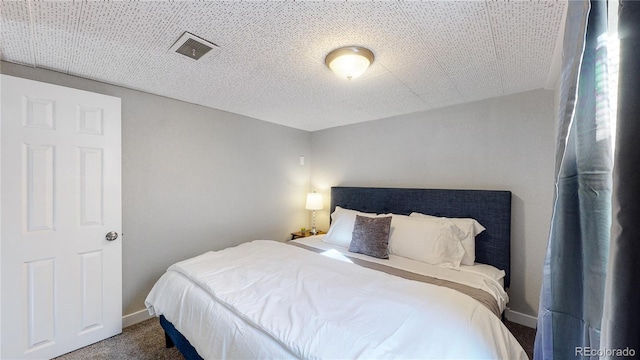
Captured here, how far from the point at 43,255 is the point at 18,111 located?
105 centimetres

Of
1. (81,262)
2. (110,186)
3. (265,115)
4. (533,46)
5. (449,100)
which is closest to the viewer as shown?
(533,46)

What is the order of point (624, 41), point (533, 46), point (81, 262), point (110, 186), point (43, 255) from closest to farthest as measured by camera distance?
point (624, 41) < point (533, 46) < point (43, 255) < point (81, 262) < point (110, 186)

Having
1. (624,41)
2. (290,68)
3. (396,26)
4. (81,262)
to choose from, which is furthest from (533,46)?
(81,262)

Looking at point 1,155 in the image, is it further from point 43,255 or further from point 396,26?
point 396,26

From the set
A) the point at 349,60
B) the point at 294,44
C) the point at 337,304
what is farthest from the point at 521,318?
the point at 294,44

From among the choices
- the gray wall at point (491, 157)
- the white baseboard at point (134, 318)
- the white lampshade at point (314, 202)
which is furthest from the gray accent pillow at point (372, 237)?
the white baseboard at point (134, 318)

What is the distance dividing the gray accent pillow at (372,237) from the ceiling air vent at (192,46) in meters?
2.00

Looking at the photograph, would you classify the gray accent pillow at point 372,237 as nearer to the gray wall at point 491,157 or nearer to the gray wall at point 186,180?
the gray wall at point 491,157

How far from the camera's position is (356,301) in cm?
136

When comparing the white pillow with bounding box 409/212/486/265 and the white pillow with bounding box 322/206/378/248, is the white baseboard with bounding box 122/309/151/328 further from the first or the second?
the white pillow with bounding box 409/212/486/265

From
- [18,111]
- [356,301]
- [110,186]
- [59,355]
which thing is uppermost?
[18,111]

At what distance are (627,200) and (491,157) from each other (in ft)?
7.68

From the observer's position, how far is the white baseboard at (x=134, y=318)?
2254 millimetres

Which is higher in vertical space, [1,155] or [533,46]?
[533,46]
